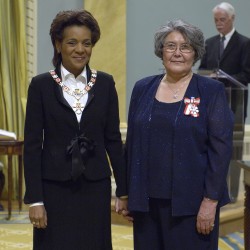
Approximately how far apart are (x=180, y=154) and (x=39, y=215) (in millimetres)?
655

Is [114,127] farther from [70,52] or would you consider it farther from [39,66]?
[39,66]

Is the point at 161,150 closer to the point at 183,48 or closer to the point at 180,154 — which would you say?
the point at 180,154

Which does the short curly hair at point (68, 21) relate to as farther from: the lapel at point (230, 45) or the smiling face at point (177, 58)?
the lapel at point (230, 45)

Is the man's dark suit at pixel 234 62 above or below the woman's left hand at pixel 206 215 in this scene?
above

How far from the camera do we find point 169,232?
308 cm

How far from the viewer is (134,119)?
3162 mm

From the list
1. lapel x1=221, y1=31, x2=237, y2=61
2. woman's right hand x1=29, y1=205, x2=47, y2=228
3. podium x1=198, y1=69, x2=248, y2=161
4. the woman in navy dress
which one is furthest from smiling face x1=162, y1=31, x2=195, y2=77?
lapel x1=221, y1=31, x2=237, y2=61

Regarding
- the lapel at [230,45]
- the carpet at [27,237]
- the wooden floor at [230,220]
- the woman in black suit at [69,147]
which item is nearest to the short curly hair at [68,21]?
the woman in black suit at [69,147]

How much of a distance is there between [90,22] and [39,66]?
14.3 feet

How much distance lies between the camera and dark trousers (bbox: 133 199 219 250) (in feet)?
10.1

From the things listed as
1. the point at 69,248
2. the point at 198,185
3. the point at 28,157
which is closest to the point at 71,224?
the point at 69,248

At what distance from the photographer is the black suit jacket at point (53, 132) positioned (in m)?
Result: 3.07

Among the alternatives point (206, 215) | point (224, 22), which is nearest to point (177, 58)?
point (206, 215)

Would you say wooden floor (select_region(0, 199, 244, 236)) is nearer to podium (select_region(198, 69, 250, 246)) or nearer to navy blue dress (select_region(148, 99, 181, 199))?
podium (select_region(198, 69, 250, 246))
